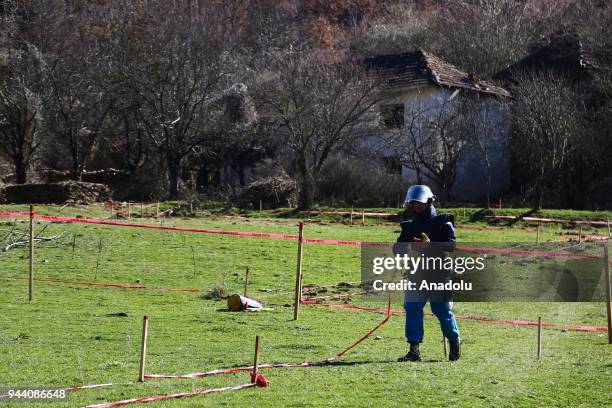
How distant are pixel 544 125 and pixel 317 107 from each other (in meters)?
9.77

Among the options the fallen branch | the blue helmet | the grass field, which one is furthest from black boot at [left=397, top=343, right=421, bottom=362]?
the fallen branch

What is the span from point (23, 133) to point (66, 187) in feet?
31.5

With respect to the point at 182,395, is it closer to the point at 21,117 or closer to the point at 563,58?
the point at 21,117

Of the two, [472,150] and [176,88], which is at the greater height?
[176,88]

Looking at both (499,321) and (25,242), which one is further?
(25,242)

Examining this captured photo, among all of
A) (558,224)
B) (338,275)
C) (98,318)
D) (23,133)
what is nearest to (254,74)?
(23,133)

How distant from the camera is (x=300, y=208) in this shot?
1543 inches

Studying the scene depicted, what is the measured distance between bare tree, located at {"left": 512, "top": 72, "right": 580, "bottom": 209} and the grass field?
16.5 meters

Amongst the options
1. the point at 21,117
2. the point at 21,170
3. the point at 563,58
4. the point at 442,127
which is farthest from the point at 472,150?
the point at 21,117

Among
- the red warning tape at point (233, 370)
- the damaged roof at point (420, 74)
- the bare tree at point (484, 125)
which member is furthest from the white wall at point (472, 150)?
the red warning tape at point (233, 370)

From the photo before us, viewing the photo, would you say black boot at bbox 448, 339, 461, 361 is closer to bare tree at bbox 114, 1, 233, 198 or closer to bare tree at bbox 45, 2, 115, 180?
bare tree at bbox 114, 1, 233, 198

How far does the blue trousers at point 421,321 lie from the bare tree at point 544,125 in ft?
89.6

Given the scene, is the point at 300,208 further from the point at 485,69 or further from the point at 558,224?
the point at 485,69

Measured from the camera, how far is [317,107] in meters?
42.5
